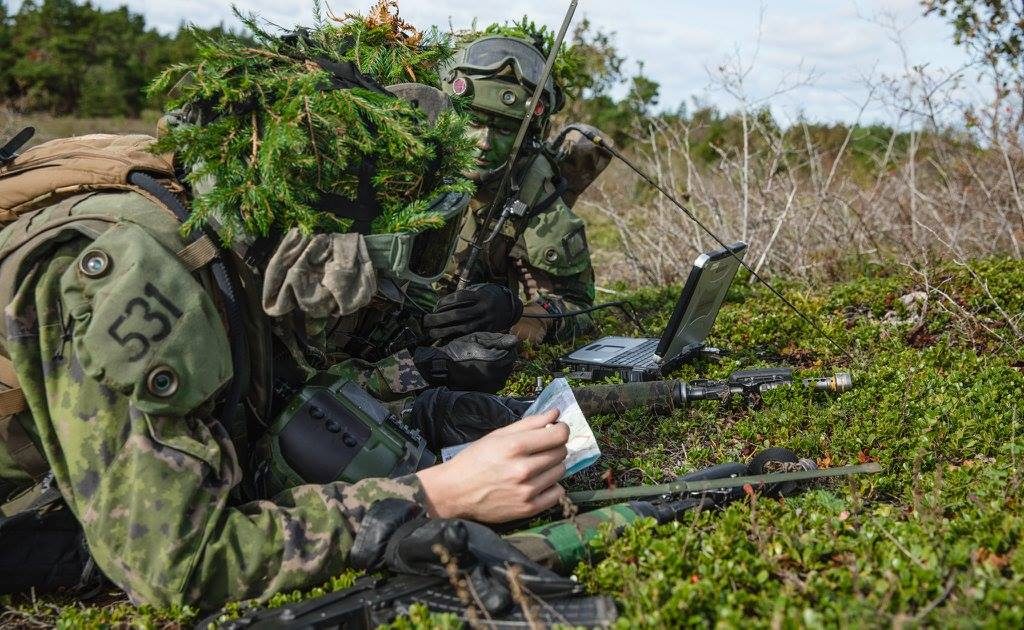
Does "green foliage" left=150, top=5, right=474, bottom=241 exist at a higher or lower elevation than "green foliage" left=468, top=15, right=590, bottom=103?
lower

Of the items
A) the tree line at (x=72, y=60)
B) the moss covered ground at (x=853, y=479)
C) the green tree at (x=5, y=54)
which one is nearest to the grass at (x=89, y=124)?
the tree line at (x=72, y=60)

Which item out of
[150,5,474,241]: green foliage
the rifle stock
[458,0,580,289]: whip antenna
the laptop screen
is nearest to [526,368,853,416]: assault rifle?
the rifle stock

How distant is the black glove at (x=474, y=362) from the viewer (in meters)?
3.56

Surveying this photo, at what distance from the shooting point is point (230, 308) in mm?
2252

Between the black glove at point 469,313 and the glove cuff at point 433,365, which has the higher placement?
the black glove at point 469,313

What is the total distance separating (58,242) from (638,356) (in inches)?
115

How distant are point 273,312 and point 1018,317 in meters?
3.89

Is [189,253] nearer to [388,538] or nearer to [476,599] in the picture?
[388,538]

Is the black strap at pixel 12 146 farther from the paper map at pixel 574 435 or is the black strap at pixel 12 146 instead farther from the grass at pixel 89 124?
the grass at pixel 89 124

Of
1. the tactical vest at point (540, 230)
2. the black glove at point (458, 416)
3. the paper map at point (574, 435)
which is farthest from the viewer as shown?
the tactical vest at point (540, 230)

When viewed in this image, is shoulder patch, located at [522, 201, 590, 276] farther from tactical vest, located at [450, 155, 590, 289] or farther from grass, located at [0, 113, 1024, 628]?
grass, located at [0, 113, 1024, 628]

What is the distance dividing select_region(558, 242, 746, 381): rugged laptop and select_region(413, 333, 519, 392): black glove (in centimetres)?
80

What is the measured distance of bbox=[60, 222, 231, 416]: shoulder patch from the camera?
194 centimetres

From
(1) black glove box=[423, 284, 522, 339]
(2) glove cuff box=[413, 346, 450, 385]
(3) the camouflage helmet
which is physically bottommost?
(2) glove cuff box=[413, 346, 450, 385]
